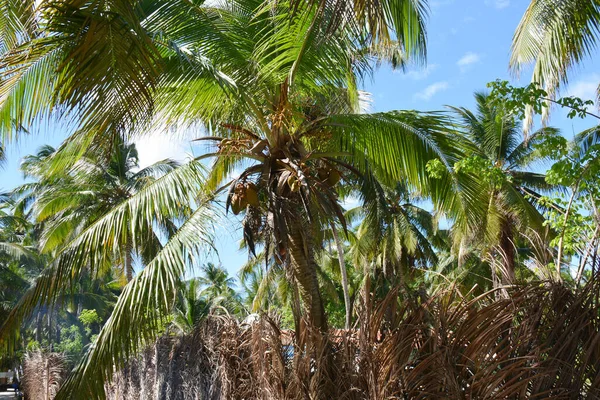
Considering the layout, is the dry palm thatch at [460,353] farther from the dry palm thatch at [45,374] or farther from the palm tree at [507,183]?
the dry palm thatch at [45,374]

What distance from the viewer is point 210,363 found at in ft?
30.0

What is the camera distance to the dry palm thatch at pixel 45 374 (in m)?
17.4

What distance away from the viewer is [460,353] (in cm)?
438

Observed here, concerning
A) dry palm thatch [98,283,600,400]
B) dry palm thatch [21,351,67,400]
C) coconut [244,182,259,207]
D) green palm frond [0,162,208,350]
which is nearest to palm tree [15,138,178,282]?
dry palm thatch [21,351,67,400]

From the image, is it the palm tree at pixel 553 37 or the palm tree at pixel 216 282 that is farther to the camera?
the palm tree at pixel 216 282

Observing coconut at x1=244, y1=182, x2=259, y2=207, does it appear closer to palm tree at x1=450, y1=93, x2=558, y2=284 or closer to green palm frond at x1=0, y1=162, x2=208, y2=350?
green palm frond at x1=0, y1=162, x2=208, y2=350

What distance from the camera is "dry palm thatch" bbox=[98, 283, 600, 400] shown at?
4.12 m

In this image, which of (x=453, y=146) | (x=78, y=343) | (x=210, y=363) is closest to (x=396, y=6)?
(x=453, y=146)

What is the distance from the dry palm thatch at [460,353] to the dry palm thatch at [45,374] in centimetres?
1354

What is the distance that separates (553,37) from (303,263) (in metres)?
4.66

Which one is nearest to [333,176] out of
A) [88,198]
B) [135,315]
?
[135,315]

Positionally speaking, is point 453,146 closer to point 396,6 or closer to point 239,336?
point 396,6

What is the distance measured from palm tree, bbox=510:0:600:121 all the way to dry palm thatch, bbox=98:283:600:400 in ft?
16.4

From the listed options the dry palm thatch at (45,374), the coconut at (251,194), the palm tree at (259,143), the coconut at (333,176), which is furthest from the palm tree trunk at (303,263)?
the dry palm thatch at (45,374)
